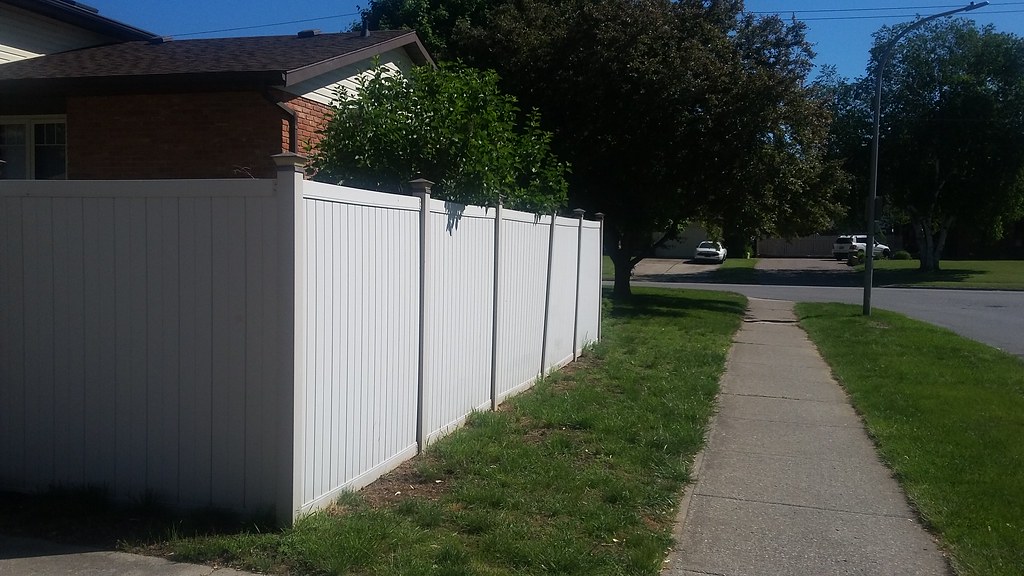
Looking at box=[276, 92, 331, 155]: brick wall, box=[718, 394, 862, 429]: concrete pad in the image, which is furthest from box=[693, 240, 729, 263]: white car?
box=[276, 92, 331, 155]: brick wall

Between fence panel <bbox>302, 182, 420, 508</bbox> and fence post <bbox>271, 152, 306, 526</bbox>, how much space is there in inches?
3.8

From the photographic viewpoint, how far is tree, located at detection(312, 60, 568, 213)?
304 inches

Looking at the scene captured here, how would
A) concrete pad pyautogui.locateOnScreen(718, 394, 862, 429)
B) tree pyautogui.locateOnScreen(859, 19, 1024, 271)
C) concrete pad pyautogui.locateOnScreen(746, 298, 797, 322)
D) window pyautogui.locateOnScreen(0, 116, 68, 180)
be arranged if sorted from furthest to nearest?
1. tree pyautogui.locateOnScreen(859, 19, 1024, 271)
2. concrete pad pyautogui.locateOnScreen(746, 298, 797, 322)
3. window pyautogui.locateOnScreen(0, 116, 68, 180)
4. concrete pad pyautogui.locateOnScreen(718, 394, 862, 429)

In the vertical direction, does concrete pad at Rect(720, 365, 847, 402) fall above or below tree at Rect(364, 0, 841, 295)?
below

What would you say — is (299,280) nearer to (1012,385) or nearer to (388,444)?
(388,444)

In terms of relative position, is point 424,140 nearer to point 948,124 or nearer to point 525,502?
point 525,502

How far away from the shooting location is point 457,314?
739 cm

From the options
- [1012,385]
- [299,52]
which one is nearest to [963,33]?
[1012,385]

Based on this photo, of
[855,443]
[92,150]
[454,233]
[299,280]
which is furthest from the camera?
[92,150]

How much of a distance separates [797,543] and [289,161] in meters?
3.65

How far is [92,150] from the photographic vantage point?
10.7 m

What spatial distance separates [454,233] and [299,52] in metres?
5.21

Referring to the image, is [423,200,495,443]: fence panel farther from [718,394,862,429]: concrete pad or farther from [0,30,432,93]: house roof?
[0,30,432,93]: house roof

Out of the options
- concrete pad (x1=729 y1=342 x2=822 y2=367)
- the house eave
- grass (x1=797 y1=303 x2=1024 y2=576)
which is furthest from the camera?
concrete pad (x1=729 y1=342 x2=822 y2=367)
